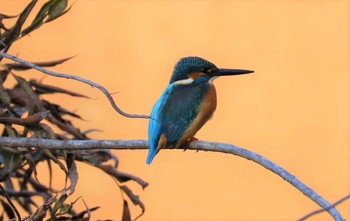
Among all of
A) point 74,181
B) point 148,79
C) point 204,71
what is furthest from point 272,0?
point 74,181

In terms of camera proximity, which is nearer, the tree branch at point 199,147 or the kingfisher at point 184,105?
the tree branch at point 199,147

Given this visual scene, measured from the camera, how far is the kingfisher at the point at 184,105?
6.89 feet

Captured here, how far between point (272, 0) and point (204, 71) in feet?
4.04

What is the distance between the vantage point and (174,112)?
2162 mm

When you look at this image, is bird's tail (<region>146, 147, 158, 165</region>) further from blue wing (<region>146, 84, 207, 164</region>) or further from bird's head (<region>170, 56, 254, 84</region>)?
bird's head (<region>170, 56, 254, 84</region>)

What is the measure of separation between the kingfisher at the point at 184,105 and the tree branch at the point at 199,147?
21cm

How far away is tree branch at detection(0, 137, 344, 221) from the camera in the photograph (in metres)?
1.61

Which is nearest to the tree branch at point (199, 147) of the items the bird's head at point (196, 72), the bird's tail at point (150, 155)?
the bird's tail at point (150, 155)

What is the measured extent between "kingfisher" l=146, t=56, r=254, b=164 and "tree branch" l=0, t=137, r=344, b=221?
8.2 inches

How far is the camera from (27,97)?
2193mm

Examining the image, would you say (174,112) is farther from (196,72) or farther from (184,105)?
(196,72)

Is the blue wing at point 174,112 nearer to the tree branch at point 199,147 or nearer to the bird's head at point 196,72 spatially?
the bird's head at point 196,72

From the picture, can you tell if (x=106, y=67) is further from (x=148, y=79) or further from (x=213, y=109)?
(x=213, y=109)

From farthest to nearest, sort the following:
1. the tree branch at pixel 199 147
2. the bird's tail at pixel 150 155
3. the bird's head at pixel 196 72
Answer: the bird's head at pixel 196 72 → the bird's tail at pixel 150 155 → the tree branch at pixel 199 147
